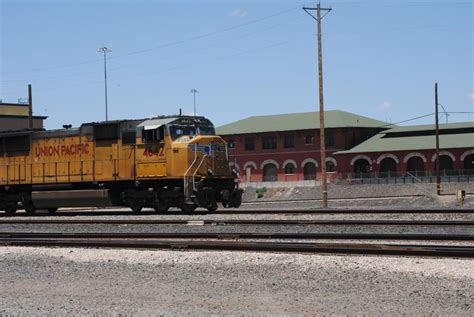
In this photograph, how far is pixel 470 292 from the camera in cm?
830

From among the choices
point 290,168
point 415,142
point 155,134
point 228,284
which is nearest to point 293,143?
point 290,168

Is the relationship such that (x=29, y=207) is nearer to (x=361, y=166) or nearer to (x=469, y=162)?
(x=469, y=162)

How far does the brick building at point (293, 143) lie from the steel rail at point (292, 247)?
199ft

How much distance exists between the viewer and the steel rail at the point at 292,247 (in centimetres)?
1084

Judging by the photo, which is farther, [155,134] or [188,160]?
[155,134]

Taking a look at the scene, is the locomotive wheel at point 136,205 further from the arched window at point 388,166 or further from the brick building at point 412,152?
the arched window at point 388,166

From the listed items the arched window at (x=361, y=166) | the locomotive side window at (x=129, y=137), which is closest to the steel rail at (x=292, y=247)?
the locomotive side window at (x=129, y=137)

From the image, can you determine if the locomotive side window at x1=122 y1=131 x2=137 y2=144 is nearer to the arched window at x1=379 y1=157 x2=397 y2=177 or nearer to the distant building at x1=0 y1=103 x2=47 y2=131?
the arched window at x1=379 y1=157 x2=397 y2=177

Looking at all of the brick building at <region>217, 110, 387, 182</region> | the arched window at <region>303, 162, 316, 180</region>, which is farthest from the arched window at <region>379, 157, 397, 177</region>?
the arched window at <region>303, 162, 316, 180</region>

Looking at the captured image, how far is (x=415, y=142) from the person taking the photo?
6950 cm

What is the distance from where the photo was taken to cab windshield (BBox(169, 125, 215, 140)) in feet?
76.9

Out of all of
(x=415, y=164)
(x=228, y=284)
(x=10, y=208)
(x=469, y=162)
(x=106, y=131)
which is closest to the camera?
(x=228, y=284)

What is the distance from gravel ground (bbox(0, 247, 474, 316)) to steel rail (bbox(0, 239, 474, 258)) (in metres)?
0.41

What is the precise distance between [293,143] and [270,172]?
174 inches
